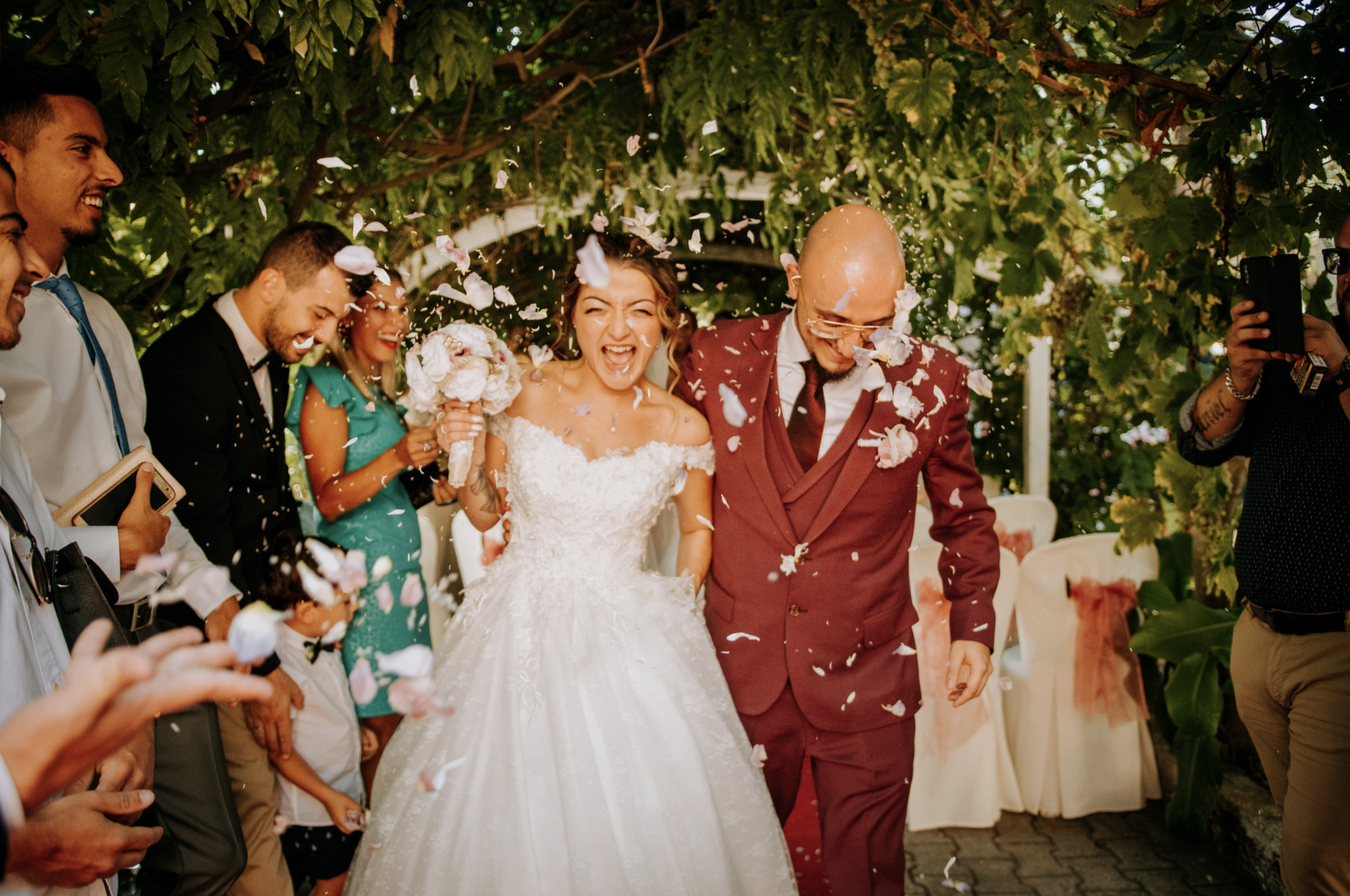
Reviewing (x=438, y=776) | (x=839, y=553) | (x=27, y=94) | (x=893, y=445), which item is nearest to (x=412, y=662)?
(x=438, y=776)

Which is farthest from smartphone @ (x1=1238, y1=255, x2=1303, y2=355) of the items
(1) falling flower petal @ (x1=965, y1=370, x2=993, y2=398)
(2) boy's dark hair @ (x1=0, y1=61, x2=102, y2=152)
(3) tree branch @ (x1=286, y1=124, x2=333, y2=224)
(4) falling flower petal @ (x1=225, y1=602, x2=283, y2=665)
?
(3) tree branch @ (x1=286, y1=124, x2=333, y2=224)

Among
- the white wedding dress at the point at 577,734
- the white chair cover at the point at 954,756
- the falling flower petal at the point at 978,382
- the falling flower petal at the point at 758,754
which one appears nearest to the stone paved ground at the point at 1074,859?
the white chair cover at the point at 954,756

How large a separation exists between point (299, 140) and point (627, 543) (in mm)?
1746

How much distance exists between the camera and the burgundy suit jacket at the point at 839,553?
2379 millimetres

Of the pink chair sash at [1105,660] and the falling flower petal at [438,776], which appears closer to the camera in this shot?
the falling flower petal at [438,776]

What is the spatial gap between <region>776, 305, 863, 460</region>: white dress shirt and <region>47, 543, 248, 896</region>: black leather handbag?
1618mm

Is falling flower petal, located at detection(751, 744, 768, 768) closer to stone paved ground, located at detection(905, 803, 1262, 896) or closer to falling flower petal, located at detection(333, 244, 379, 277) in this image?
stone paved ground, located at detection(905, 803, 1262, 896)

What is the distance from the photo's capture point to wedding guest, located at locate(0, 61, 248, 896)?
1964 mm

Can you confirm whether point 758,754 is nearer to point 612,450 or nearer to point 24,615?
point 612,450

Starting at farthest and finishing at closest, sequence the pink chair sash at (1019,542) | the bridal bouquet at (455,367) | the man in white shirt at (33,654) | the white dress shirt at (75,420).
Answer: the pink chair sash at (1019,542)
the bridal bouquet at (455,367)
the white dress shirt at (75,420)
the man in white shirt at (33,654)

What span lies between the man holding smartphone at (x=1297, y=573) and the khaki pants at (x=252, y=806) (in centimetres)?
259

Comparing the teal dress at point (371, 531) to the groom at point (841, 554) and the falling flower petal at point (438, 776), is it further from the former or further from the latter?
the groom at point (841, 554)

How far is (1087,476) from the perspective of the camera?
6.87 metres

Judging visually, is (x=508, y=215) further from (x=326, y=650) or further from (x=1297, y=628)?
(x=1297, y=628)
